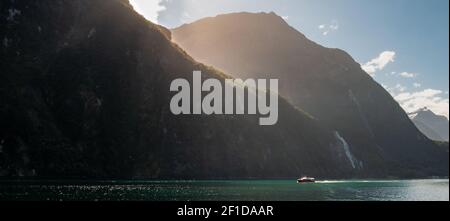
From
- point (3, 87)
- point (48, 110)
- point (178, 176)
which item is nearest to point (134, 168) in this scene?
point (178, 176)

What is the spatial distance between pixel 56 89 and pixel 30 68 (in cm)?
1218

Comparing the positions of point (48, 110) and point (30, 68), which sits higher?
point (30, 68)

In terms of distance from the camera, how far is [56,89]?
19212cm

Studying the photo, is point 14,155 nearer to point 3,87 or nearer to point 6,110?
point 6,110
